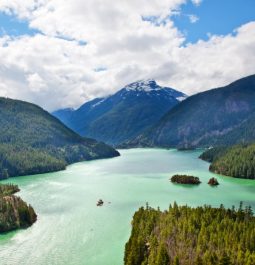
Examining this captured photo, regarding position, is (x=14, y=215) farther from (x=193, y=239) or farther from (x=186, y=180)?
(x=186, y=180)

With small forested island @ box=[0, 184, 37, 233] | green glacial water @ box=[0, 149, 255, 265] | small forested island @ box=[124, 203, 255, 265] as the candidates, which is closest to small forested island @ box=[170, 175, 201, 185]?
green glacial water @ box=[0, 149, 255, 265]

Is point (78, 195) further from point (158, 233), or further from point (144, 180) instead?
point (158, 233)

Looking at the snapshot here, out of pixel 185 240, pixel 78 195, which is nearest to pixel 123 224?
pixel 185 240

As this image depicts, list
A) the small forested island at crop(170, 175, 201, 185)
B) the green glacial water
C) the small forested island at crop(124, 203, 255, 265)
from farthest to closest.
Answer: the small forested island at crop(170, 175, 201, 185)
the green glacial water
the small forested island at crop(124, 203, 255, 265)

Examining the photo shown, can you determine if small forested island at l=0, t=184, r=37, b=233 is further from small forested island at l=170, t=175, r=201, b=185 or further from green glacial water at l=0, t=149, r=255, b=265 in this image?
small forested island at l=170, t=175, r=201, b=185

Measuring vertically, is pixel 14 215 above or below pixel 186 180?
below

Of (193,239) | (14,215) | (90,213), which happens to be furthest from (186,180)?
(193,239)

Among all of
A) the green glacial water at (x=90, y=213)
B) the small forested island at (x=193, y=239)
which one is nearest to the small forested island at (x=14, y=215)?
the green glacial water at (x=90, y=213)
